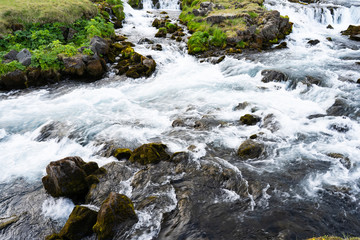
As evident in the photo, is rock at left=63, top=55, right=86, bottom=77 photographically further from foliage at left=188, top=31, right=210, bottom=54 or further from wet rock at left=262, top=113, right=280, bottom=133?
wet rock at left=262, top=113, right=280, bottom=133

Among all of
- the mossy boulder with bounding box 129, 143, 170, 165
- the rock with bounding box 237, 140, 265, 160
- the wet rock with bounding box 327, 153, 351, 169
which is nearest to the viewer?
the wet rock with bounding box 327, 153, 351, 169

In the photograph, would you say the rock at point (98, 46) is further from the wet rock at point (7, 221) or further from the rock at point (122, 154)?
the wet rock at point (7, 221)

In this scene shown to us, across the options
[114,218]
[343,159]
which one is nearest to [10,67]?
[114,218]

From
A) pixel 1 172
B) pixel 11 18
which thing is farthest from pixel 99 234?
pixel 11 18

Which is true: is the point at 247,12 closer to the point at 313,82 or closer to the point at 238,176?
the point at 313,82

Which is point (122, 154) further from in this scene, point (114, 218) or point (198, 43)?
point (198, 43)

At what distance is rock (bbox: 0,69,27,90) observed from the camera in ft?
41.9

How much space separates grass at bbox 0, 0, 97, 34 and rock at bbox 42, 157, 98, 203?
47.9ft

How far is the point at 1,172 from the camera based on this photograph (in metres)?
7.29

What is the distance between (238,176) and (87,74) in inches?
479

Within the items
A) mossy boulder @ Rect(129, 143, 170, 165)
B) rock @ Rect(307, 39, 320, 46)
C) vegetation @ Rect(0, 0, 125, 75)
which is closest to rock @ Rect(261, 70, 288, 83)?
rock @ Rect(307, 39, 320, 46)

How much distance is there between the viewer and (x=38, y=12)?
675 inches

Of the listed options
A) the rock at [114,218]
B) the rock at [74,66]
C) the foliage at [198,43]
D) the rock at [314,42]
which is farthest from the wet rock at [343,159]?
the rock at [314,42]

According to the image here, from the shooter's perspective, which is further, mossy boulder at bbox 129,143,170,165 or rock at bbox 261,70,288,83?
rock at bbox 261,70,288,83
